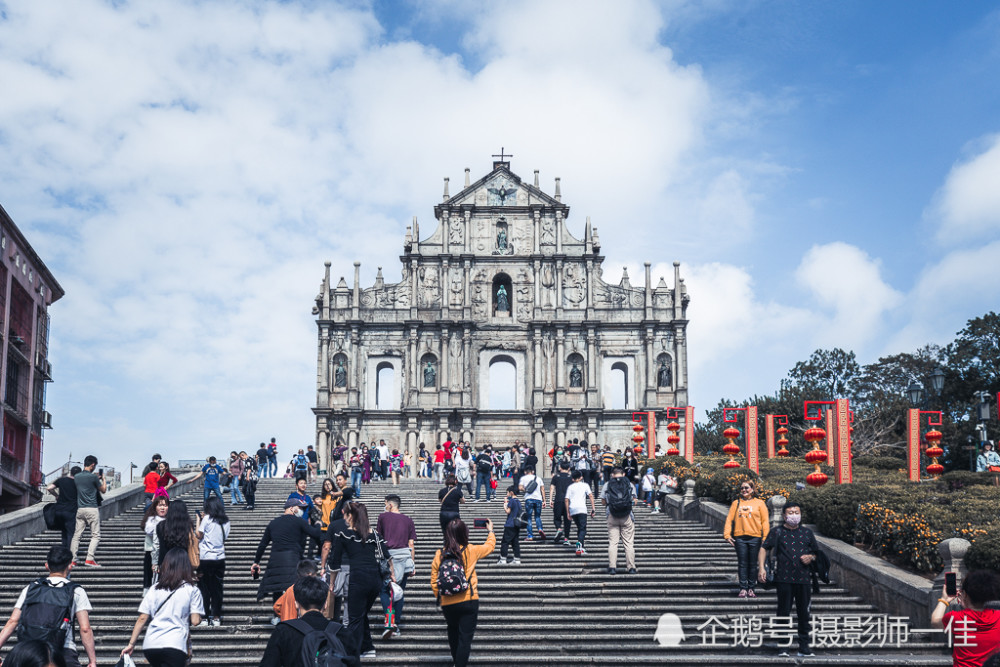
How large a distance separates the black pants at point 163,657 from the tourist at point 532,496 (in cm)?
938

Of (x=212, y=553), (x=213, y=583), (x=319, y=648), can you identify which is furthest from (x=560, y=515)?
(x=319, y=648)

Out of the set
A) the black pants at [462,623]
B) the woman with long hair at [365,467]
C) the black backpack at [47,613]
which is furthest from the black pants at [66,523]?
the woman with long hair at [365,467]

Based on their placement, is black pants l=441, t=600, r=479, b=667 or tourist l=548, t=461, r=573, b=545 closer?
black pants l=441, t=600, r=479, b=667

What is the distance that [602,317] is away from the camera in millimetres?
45312

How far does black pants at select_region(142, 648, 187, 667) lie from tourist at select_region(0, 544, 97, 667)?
1.25ft

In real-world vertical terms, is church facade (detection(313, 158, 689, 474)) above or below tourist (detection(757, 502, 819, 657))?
above

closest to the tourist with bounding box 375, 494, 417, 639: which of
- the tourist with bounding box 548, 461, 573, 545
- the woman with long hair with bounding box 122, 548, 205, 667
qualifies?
the woman with long hair with bounding box 122, 548, 205, 667

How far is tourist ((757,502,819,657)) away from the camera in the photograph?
10.5 meters

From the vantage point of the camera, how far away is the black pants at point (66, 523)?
1435cm

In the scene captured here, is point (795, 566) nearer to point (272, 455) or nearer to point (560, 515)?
point (560, 515)

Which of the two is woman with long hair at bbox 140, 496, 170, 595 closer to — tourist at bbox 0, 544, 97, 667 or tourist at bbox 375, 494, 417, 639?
tourist at bbox 375, 494, 417, 639

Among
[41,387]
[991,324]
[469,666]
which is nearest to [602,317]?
[991,324]

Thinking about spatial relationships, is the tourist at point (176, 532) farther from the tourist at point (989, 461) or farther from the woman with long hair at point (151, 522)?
the tourist at point (989, 461)

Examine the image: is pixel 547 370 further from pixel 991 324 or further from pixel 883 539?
pixel 883 539
